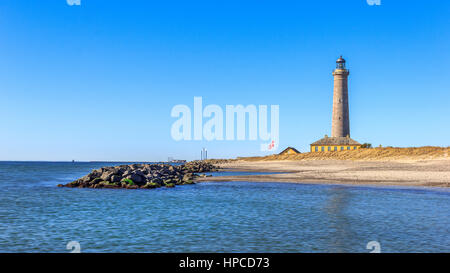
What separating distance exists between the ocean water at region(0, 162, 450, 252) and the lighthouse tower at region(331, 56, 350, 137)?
7048 centimetres

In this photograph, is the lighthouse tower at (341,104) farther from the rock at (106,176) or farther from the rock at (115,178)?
the rock at (115,178)

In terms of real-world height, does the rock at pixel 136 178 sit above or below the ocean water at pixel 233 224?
above

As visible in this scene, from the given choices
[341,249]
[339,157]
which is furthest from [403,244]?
[339,157]

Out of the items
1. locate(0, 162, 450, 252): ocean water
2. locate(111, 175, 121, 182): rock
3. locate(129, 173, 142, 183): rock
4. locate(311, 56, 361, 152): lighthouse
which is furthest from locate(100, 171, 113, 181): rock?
locate(311, 56, 361, 152): lighthouse

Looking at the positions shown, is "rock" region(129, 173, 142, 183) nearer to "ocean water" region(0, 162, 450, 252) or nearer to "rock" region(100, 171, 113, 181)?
"rock" region(100, 171, 113, 181)

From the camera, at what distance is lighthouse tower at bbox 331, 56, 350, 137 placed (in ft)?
300

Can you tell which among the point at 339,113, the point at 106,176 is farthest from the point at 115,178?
the point at 339,113

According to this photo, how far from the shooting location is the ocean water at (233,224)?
11.4m

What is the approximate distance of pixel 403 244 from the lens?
11.2 meters

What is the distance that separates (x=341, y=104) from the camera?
91.2 metres

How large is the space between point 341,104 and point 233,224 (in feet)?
268

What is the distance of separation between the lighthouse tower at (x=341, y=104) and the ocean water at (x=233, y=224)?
2775 inches

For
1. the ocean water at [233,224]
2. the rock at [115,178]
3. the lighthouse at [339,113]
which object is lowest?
the ocean water at [233,224]

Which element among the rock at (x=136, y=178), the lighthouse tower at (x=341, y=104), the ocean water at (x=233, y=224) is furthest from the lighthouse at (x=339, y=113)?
the ocean water at (x=233, y=224)
